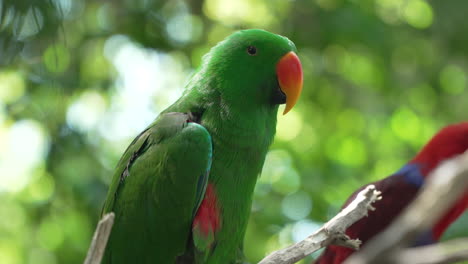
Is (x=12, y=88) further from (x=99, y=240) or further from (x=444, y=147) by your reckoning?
(x=99, y=240)

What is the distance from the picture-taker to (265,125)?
247 centimetres

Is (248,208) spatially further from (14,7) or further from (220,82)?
(14,7)

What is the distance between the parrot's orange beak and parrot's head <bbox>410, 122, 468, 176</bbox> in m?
1.06

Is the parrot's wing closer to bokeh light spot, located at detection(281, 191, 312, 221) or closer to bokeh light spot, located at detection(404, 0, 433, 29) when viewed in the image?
bokeh light spot, located at detection(281, 191, 312, 221)

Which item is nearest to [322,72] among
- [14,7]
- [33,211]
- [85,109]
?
[85,109]

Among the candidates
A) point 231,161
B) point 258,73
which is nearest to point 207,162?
point 231,161

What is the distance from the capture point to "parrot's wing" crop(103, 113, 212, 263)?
227 centimetres

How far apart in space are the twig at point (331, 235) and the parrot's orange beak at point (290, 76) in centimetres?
67

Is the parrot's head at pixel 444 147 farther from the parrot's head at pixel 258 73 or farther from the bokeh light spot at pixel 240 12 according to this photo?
the bokeh light spot at pixel 240 12

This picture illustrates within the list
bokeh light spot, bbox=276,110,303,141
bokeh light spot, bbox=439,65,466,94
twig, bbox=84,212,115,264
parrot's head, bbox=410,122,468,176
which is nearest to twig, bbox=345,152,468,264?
twig, bbox=84,212,115,264

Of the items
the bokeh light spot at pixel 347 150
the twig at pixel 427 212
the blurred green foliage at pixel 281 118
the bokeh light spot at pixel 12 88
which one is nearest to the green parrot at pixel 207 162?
the twig at pixel 427 212

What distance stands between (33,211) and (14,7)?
17.2 ft

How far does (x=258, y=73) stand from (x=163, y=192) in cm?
→ 65

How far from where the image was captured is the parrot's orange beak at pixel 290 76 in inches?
94.8
